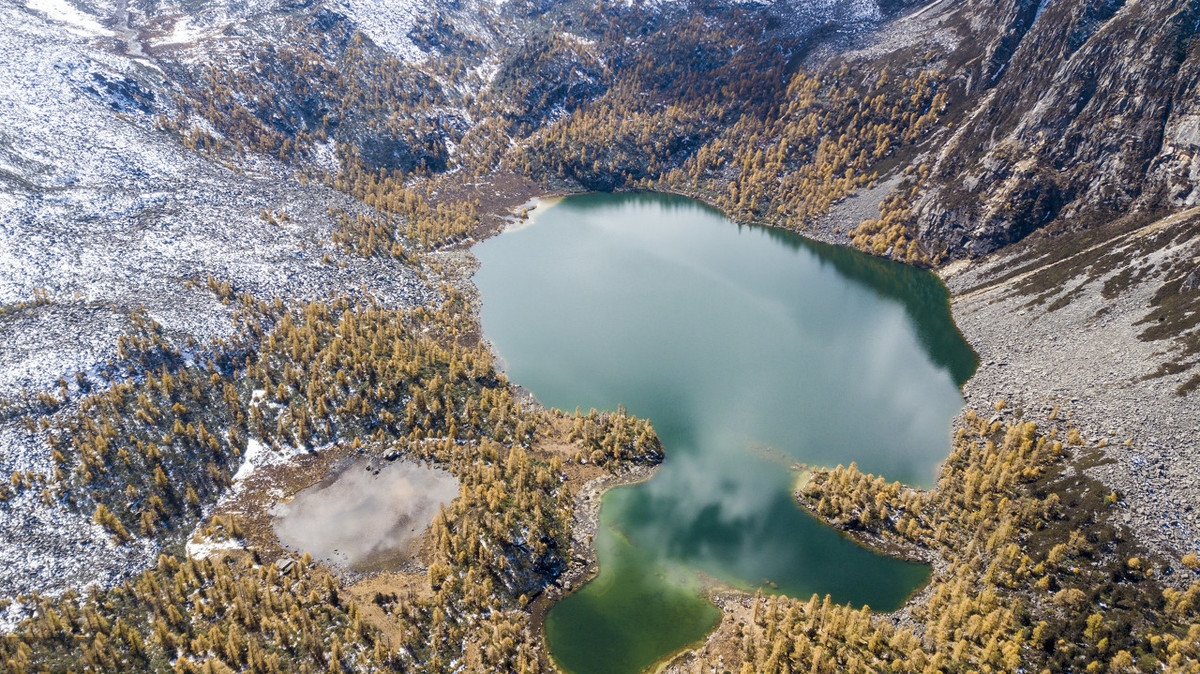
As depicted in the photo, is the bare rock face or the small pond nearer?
the small pond

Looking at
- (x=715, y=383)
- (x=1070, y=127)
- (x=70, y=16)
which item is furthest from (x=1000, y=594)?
(x=70, y=16)

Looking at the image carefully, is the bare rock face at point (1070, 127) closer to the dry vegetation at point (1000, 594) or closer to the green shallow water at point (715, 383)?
the green shallow water at point (715, 383)

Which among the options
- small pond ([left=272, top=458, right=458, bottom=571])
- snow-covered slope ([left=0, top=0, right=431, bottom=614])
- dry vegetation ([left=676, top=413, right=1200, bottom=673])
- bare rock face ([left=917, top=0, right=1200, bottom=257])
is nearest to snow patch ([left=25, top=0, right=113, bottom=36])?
snow-covered slope ([left=0, top=0, right=431, bottom=614])

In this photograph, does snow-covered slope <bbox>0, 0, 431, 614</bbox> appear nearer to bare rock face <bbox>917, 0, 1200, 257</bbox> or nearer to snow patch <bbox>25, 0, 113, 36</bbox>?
snow patch <bbox>25, 0, 113, 36</bbox>

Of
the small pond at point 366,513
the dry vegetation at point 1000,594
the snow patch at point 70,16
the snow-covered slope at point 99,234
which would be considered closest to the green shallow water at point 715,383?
the dry vegetation at point 1000,594

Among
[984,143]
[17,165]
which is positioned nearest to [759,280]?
[984,143]
